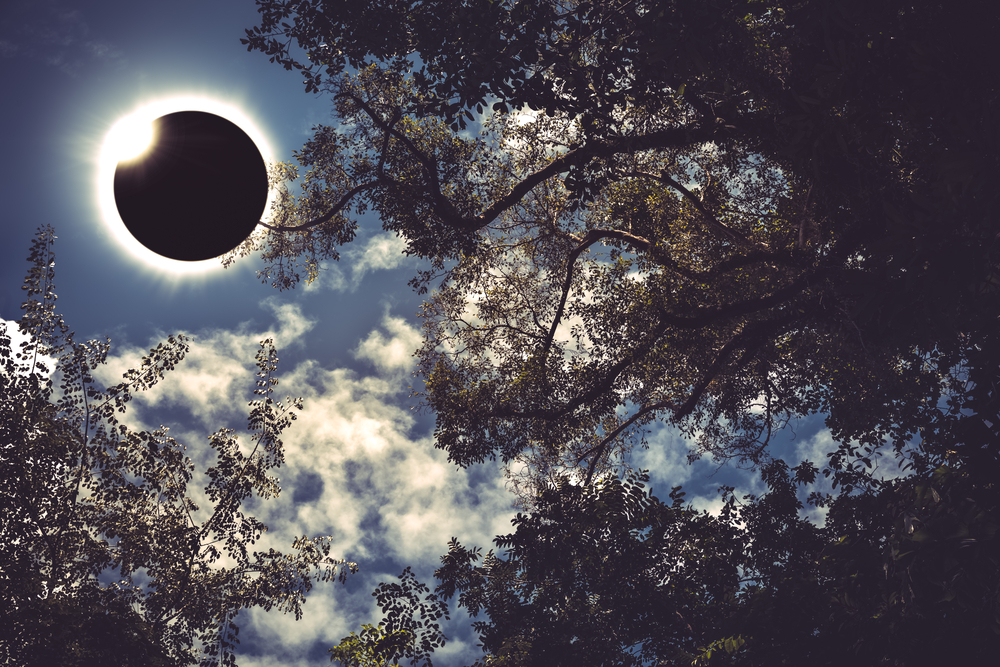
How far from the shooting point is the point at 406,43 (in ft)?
32.5

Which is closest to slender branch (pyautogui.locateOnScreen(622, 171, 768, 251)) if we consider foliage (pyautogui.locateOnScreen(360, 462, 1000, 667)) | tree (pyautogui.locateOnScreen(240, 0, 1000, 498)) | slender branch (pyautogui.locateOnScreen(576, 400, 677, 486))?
tree (pyautogui.locateOnScreen(240, 0, 1000, 498))

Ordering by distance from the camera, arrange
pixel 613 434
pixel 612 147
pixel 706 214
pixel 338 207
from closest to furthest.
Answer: pixel 612 147
pixel 338 207
pixel 706 214
pixel 613 434

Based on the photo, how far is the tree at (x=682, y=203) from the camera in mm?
6496

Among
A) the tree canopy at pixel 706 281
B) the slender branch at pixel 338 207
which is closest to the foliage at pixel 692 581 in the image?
the tree canopy at pixel 706 281

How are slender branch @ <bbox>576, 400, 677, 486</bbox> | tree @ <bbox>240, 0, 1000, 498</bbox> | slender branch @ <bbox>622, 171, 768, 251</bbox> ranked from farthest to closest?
slender branch @ <bbox>576, 400, 677, 486</bbox> < slender branch @ <bbox>622, 171, 768, 251</bbox> < tree @ <bbox>240, 0, 1000, 498</bbox>

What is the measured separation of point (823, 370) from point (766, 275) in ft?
9.06

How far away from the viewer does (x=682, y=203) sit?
43.5ft

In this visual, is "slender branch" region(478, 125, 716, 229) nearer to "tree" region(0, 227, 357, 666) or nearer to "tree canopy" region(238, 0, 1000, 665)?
"tree canopy" region(238, 0, 1000, 665)

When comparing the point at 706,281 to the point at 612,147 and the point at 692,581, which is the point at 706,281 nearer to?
the point at 612,147

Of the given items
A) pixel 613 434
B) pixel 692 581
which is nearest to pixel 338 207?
pixel 613 434

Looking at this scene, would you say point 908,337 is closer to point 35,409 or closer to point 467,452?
point 467,452

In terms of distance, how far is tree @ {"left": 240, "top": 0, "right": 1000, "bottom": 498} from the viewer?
21.3 ft

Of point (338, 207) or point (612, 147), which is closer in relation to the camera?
point (612, 147)

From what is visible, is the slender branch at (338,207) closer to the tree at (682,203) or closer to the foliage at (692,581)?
the tree at (682,203)
